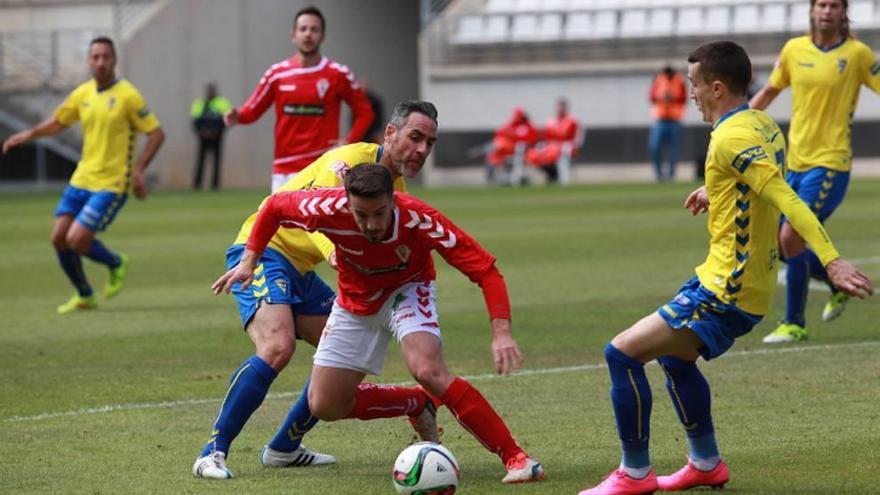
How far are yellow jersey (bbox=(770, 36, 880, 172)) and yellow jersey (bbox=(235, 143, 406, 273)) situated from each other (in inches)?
188

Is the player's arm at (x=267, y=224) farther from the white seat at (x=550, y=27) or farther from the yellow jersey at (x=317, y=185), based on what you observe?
the white seat at (x=550, y=27)

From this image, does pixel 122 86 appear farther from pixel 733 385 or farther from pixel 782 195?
pixel 782 195

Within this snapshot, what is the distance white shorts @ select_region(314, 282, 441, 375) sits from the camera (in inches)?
268

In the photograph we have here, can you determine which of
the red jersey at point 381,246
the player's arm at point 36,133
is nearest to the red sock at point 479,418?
the red jersey at point 381,246

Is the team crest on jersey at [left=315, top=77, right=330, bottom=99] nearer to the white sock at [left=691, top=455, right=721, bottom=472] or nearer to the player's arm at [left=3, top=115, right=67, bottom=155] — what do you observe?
the player's arm at [left=3, top=115, right=67, bottom=155]

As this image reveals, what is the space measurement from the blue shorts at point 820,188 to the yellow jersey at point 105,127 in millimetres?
5775

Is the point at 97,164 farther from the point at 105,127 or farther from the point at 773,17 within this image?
the point at 773,17

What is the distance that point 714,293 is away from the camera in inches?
251

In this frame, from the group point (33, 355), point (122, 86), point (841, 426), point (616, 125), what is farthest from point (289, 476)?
point (616, 125)

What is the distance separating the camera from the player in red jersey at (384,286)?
6.44 meters

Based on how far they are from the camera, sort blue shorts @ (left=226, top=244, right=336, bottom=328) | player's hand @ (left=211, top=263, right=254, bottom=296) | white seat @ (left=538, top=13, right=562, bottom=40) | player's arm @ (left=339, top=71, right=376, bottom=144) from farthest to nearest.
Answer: white seat @ (left=538, top=13, right=562, bottom=40)
player's arm @ (left=339, top=71, right=376, bottom=144)
blue shorts @ (left=226, top=244, right=336, bottom=328)
player's hand @ (left=211, top=263, right=254, bottom=296)

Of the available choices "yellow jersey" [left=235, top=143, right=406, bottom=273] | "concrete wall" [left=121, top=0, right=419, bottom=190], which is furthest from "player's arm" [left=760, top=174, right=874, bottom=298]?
"concrete wall" [left=121, top=0, right=419, bottom=190]

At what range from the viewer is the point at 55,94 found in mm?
39469

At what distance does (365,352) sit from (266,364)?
57 centimetres
